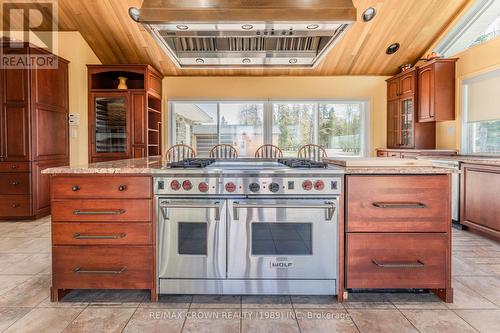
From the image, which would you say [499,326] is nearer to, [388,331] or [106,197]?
[388,331]

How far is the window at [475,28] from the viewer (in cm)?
402

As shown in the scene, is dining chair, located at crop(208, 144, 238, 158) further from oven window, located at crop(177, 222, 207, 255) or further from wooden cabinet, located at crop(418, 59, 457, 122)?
wooden cabinet, located at crop(418, 59, 457, 122)

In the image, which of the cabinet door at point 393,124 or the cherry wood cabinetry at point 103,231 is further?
the cabinet door at point 393,124

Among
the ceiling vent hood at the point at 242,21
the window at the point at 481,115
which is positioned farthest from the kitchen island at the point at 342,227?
the window at the point at 481,115

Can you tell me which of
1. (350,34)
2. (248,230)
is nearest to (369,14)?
(350,34)

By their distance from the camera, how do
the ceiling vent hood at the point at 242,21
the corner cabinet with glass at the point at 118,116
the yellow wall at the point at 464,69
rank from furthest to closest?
1. the corner cabinet with glass at the point at 118,116
2. the yellow wall at the point at 464,69
3. the ceiling vent hood at the point at 242,21

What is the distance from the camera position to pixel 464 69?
4242mm

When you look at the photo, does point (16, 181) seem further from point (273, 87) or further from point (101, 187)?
point (273, 87)

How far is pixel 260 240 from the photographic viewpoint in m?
1.88

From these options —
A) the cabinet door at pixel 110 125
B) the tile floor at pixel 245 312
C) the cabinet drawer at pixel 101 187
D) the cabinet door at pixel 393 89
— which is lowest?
the tile floor at pixel 245 312

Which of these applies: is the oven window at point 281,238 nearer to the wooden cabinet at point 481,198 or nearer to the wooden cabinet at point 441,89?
the wooden cabinet at point 481,198

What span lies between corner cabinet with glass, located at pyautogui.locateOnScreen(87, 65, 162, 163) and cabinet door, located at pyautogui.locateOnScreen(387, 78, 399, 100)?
4.11 m

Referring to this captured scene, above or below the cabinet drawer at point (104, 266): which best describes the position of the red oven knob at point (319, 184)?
above

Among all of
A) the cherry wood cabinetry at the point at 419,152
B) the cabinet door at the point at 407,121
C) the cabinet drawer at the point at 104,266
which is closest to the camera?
the cabinet drawer at the point at 104,266
